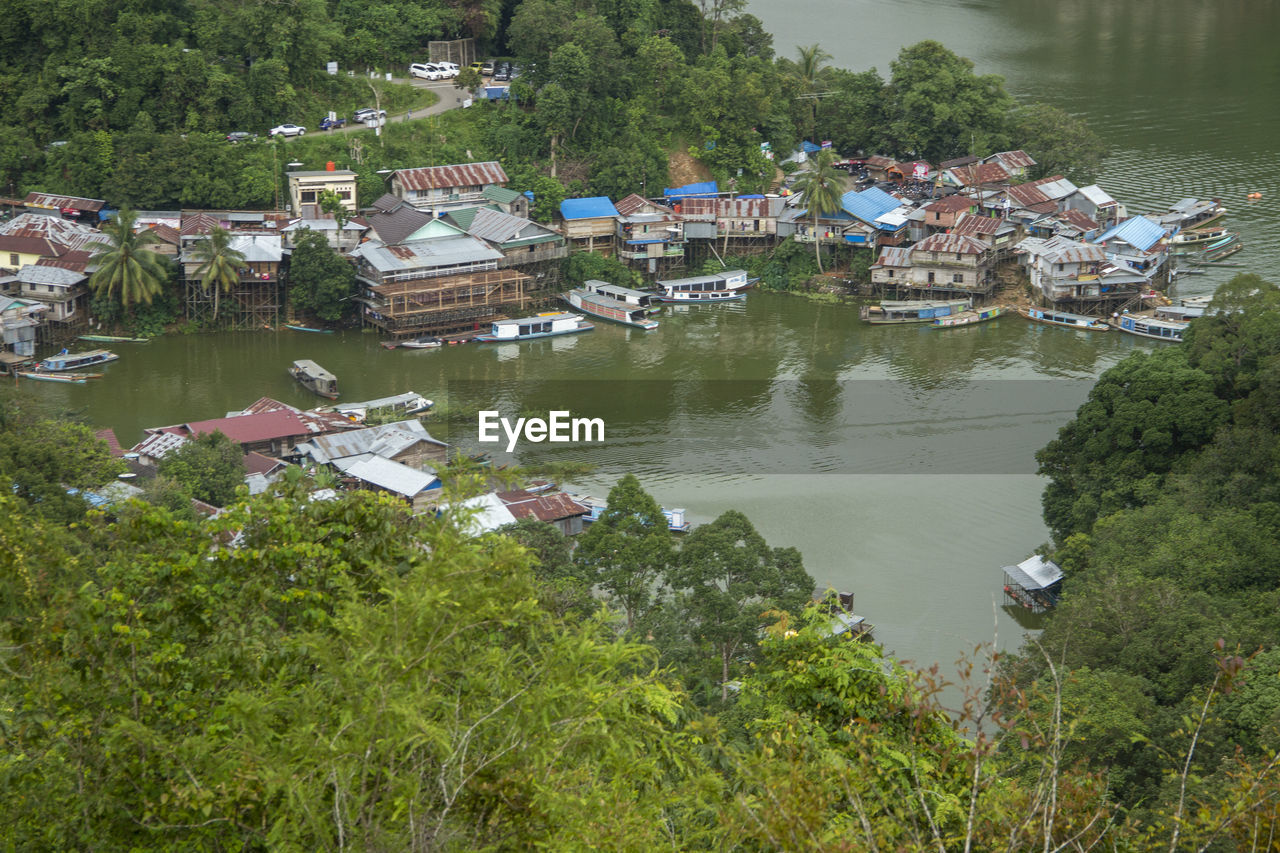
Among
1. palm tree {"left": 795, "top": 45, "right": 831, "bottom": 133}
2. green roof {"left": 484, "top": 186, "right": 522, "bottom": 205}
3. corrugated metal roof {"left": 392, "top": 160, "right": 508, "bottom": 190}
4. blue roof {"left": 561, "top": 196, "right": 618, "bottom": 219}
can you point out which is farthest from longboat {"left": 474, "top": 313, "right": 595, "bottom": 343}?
palm tree {"left": 795, "top": 45, "right": 831, "bottom": 133}

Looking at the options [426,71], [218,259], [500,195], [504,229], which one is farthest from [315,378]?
[426,71]

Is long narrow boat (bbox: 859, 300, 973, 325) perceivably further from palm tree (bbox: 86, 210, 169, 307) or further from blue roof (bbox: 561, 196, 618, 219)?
palm tree (bbox: 86, 210, 169, 307)

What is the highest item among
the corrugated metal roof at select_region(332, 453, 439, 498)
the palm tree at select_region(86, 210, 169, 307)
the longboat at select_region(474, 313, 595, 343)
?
the palm tree at select_region(86, 210, 169, 307)

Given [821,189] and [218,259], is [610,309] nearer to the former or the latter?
[821,189]

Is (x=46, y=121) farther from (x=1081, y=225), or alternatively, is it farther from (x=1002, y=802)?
(x=1002, y=802)

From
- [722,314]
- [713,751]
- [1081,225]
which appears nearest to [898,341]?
[722,314]

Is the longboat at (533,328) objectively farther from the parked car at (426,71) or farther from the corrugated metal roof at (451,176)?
the parked car at (426,71)
